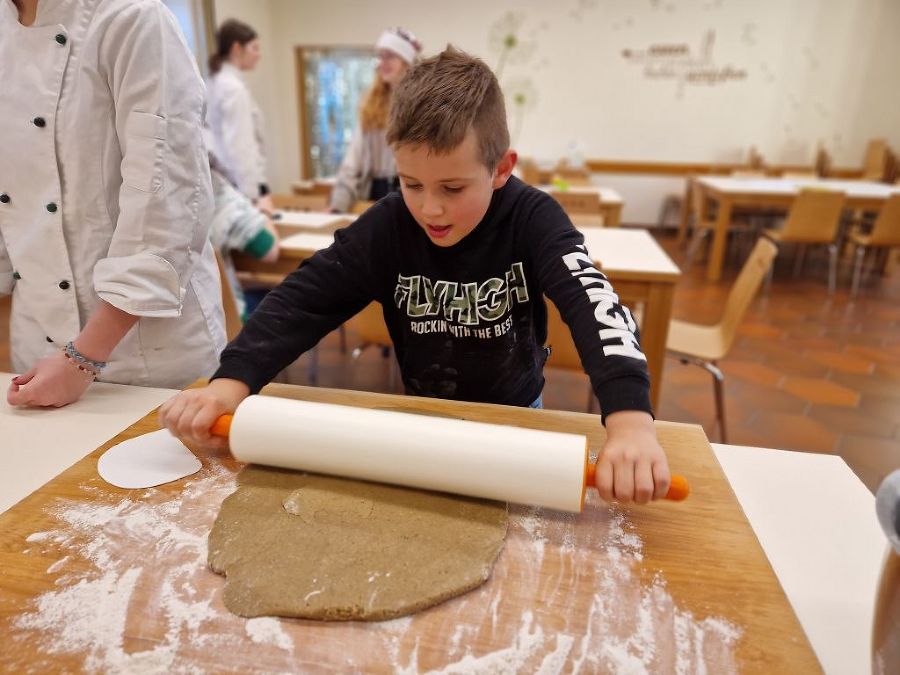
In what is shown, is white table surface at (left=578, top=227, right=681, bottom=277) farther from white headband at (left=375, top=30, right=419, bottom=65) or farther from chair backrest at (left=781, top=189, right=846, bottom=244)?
chair backrest at (left=781, top=189, right=846, bottom=244)

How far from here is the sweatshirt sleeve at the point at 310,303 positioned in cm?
85

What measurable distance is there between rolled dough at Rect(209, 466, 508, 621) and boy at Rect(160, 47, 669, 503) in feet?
0.47

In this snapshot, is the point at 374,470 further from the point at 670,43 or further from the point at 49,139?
the point at 670,43

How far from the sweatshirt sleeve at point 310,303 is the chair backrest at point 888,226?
473cm

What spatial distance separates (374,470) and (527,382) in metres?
0.44

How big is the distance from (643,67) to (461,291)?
6607 mm

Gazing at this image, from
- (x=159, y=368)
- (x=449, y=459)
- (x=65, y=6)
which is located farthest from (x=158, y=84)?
(x=449, y=459)

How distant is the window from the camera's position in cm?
682

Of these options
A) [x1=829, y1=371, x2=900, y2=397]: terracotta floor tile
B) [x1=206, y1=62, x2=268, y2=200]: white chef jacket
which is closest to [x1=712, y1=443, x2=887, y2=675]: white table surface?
[x1=829, y1=371, x2=900, y2=397]: terracotta floor tile

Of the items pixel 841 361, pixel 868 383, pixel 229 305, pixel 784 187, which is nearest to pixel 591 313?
pixel 229 305

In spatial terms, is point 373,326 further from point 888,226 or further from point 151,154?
point 888,226

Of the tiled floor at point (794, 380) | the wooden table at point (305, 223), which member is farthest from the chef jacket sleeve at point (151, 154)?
the tiled floor at point (794, 380)

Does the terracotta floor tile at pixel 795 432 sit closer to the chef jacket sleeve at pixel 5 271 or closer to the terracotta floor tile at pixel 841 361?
the terracotta floor tile at pixel 841 361

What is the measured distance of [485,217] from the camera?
3.07ft
